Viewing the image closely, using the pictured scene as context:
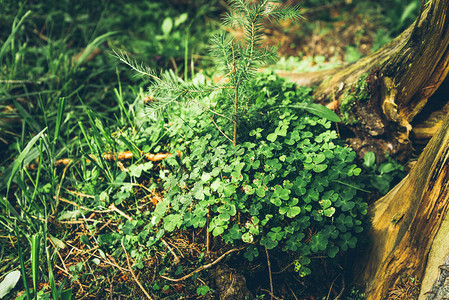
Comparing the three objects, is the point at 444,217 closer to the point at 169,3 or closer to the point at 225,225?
the point at 225,225

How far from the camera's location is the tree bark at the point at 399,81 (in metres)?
1.85

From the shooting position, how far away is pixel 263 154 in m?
2.08

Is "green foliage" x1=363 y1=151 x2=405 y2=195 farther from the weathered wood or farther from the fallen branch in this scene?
the fallen branch

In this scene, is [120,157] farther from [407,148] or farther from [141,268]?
[407,148]

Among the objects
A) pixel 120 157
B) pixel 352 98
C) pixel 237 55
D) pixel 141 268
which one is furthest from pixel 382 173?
pixel 120 157

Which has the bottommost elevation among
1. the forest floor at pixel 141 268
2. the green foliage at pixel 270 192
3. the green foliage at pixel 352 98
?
the forest floor at pixel 141 268

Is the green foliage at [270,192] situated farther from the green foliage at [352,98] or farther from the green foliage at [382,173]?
the green foliage at [352,98]

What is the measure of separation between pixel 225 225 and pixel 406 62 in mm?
1602

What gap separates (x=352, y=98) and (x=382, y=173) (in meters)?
0.62

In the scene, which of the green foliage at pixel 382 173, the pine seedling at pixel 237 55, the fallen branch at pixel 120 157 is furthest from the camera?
the fallen branch at pixel 120 157

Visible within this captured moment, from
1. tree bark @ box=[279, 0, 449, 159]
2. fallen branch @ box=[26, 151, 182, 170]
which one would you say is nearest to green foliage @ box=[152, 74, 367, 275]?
fallen branch @ box=[26, 151, 182, 170]

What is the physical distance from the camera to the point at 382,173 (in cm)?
230

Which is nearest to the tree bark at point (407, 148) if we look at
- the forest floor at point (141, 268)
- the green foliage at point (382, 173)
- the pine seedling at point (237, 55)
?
the green foliage at point (382, 173)

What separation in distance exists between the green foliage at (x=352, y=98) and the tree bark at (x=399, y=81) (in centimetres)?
3
